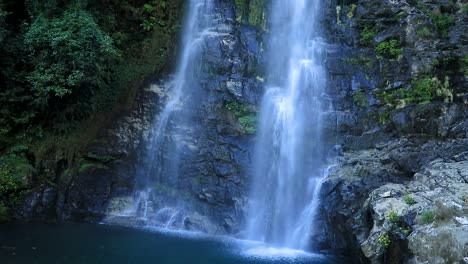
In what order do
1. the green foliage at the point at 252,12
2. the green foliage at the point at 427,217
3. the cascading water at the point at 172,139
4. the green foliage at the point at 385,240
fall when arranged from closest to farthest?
the green foliage at the point at 427,217, the green foliage at the point at 385,240, the cascading water at the point at 172,139, the green foliage at the point at 252,12

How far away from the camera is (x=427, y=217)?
865 cm

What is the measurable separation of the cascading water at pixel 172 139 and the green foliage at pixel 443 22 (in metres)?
8.44

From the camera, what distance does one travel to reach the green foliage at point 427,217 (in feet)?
28.2

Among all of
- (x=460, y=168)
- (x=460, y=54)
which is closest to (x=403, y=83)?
(x=460, y=54)

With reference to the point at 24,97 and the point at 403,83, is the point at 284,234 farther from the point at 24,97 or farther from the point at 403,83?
the point at 24,97

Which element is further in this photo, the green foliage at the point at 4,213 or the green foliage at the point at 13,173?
the green foliage at the point at 13,173

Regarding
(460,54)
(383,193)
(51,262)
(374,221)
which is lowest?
(51,262)

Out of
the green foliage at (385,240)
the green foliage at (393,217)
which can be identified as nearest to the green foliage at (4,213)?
the green foliage at (385,240)

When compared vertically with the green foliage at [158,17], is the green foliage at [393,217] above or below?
below

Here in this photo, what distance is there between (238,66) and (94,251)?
827cm

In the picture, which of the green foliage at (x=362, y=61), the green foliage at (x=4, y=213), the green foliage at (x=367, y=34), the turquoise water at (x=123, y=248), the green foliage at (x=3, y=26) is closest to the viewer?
the turquoise water at (x=123, y=248)

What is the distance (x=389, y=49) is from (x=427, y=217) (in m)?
8.40

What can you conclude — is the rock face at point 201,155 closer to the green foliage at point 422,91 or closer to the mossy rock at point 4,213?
the mossy rock at point 4,213

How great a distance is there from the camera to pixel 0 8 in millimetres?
13117
